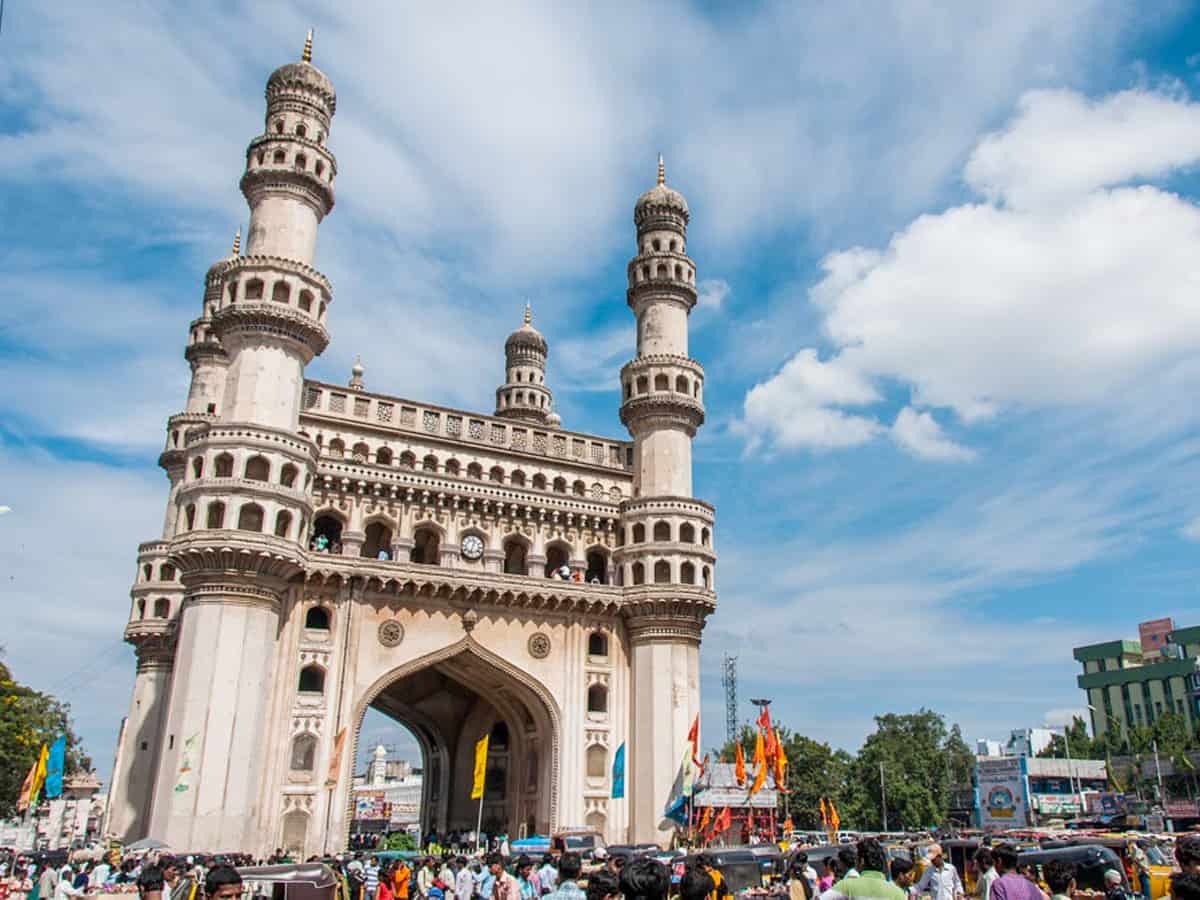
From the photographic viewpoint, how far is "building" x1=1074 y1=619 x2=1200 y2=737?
108188 millimetres

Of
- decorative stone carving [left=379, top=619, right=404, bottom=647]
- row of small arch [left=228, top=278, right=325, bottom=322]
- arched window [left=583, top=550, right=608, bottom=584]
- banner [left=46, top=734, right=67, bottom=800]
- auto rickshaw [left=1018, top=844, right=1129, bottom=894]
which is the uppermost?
row of small arch [left=228, top=278, right=325, bottom=322]

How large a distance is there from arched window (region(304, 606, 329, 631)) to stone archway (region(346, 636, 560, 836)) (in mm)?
3203

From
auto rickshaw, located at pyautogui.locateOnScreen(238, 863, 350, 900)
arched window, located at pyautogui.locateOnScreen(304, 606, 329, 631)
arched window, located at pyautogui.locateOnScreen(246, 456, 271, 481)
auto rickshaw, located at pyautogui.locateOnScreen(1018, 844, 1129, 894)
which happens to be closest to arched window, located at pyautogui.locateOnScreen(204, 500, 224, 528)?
arched window, located at pyautogui.locateOnScreen(246, 456, 271, 481)

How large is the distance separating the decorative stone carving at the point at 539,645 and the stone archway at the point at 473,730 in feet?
3.71

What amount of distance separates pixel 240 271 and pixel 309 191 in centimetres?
544

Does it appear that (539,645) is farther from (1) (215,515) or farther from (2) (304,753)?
(1) (215,515)

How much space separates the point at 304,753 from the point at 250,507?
9.90m

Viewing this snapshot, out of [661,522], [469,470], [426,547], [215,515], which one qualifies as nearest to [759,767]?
[661,522]

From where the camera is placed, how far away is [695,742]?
1737 inches

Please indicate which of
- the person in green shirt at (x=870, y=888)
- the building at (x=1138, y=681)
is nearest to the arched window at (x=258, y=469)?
the person in green shirt at (x=870, y=888)

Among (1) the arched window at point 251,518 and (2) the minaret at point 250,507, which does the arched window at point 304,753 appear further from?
(1) the arched window at point 251,518

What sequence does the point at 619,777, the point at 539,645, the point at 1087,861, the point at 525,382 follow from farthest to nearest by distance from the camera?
1. the point at 525,382
2. the point at 539,645
3. the point at 619,777
4. the point at 1087,861

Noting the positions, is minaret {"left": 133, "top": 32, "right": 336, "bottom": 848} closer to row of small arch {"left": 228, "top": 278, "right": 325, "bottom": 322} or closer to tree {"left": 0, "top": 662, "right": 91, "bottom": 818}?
row of small arch {"left": 228, "top": 278, "right": 325, "bottom": 322}

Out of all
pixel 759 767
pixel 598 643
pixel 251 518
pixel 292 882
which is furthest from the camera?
pixel 598 643
